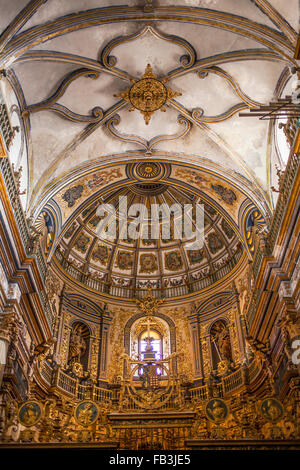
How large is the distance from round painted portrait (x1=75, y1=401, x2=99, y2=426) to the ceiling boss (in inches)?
416

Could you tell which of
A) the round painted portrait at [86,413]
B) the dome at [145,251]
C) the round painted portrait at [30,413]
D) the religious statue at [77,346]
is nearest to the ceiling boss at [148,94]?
the dome at [145,251]

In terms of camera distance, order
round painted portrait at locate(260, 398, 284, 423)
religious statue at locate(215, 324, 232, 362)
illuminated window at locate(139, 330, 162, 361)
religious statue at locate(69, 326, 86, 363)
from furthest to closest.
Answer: illuminated window at locate(139, 330, 162, 361), religious statue at locate(69, 326, 86, 363), religious statue at locate(215, 324, 232, 362), round painted portrait at locate(260, 398, 284, 423)

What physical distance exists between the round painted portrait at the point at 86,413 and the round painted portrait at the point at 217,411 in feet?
8.94

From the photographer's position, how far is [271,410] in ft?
32.1

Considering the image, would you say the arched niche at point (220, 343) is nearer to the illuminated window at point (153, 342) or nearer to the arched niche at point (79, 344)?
the illuminated window at point (153, 342)

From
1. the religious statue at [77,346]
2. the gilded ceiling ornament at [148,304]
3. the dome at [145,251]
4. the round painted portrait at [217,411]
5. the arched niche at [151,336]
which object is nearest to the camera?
the round painted portrait at [217,411]

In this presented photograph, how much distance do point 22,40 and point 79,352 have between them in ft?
46.4

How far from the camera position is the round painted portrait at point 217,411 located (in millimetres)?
10047

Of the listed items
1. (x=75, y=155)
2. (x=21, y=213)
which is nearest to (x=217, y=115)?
(x=75, y=155)

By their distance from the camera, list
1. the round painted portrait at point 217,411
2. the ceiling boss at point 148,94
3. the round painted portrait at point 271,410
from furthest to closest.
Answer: the ceiling boss at point 148,94
the round painted portrait at point 217,411
the round painted portrait at point 271,410

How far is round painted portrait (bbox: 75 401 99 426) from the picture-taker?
10097 mm

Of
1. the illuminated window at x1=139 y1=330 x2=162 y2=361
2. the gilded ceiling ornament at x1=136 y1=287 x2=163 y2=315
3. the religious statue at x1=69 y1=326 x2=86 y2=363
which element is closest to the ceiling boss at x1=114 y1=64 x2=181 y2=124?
the gilded ceiling ornament at x1=136 y1=287 x2=163 y2=315

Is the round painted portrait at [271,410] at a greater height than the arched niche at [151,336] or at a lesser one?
lesser

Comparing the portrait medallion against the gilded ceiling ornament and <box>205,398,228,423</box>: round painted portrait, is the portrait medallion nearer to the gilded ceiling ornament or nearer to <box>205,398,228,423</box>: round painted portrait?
<box>205,398,228,423</box>: round painted portrait
